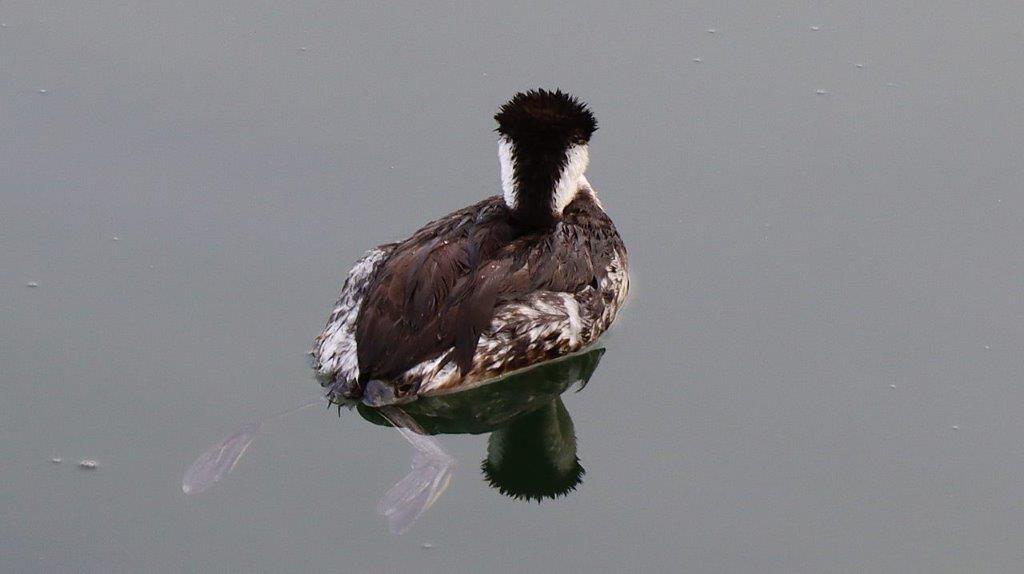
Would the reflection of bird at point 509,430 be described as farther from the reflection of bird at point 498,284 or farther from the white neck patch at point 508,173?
the white neck patch at point 508,173

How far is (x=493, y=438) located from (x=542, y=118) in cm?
157

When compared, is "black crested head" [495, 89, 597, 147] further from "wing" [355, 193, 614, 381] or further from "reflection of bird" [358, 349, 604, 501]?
"reflection of bird" [358, 349, 604, 501]

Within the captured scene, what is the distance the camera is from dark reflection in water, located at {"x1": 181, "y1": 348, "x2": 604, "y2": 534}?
6789 millimetres

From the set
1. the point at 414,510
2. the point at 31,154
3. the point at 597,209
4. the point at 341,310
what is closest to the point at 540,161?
the point at 597,209

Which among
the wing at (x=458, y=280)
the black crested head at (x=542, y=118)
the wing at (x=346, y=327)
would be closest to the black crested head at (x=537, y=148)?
the black crested head at (x=542, y=118)

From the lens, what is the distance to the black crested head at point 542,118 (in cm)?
783

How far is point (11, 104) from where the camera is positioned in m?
9.45

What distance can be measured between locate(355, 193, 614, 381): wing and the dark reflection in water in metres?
0.22

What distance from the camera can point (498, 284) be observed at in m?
7.57

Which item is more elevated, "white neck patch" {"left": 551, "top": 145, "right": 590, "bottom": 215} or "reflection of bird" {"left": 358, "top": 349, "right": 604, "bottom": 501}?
"white neck patch" {"left": 551, "top": 145, "right": 590, "bottom": 215}

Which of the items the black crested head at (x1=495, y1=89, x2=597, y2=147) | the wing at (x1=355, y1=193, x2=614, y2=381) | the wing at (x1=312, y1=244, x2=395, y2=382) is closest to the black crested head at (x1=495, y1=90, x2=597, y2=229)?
the black crested head at (x1=495, y1=89, x2=597, y2=147)

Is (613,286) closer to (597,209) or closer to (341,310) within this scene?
(597,209)

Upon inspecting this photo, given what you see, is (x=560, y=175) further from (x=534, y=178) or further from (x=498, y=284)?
(x=498, y=284)

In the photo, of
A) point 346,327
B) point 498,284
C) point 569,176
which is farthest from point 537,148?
point 346,327
